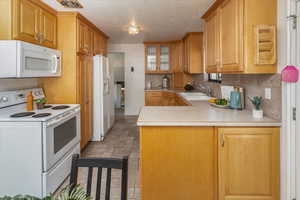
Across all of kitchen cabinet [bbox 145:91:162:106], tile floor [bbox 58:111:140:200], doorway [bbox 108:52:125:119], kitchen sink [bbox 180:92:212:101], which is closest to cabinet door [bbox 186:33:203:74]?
kitchen sink [bbox 180:92:212:101]

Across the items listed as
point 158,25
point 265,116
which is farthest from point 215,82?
point 265,116

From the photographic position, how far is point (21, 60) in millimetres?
2373

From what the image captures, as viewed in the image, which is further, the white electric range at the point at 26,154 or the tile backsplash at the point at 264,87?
the white electric range at the point at 26,154

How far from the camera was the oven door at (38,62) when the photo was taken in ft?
7.98

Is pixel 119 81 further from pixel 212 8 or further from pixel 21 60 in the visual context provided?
pixel 21 60

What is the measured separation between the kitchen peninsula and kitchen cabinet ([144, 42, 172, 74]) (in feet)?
16.2

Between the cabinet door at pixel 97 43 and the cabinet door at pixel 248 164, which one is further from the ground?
the cabinet door at pixel 97 43

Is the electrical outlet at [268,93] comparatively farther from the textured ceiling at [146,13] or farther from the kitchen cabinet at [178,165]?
the textured ceiling at [146,13]

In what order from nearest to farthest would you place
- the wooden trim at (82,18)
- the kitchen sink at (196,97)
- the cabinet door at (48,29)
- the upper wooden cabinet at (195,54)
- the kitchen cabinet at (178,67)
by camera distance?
the cabinet door at (48,29)
the wooden trim at (82,18)
the kitchen sink at (196,97)
the upper wooden cabinet at (195,54)
the kitchen cabinet at (178,67)

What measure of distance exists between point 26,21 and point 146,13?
173cm

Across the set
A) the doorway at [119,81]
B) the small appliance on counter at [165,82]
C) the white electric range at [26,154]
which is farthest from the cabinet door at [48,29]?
the doorway at [119,81]

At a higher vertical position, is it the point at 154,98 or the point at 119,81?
the point at 119,81

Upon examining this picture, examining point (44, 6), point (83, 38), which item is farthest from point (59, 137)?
point (83, 38)

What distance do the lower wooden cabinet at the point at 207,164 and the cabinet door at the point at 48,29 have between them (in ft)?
6.71
